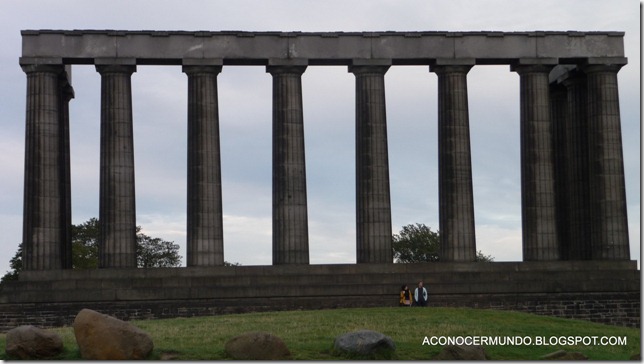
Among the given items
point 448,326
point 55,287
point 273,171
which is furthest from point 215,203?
point 448,326

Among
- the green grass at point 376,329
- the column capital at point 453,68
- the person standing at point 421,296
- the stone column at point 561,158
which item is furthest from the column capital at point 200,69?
the stone column at point 561,158

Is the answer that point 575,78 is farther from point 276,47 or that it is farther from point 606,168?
point 276,47

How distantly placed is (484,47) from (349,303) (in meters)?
21.9

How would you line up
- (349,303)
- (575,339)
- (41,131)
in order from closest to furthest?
(575,339) < (349,303) < (41,131)

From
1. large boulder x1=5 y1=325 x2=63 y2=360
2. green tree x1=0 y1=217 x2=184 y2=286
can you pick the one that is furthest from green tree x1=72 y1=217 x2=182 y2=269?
large boulder x1=5 y1=325 x2=63 y2=360

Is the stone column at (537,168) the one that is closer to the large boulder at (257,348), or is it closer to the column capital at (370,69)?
the column capital at (370,69)

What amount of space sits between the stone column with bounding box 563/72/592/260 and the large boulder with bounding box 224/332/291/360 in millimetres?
49126

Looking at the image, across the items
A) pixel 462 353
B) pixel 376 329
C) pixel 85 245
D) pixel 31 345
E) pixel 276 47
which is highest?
pixel 276 47

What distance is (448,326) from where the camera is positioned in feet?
196

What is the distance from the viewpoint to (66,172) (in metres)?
90.6

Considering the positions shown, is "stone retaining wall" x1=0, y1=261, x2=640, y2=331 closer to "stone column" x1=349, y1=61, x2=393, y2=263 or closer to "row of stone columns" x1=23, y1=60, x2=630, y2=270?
"stone column" x1=349, y1=61, x2=393, y2=263

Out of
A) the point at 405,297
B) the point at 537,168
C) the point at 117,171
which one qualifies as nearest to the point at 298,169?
the point at 117,171

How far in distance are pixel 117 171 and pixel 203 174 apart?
578cm

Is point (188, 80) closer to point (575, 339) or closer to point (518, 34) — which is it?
point (518, 34)
